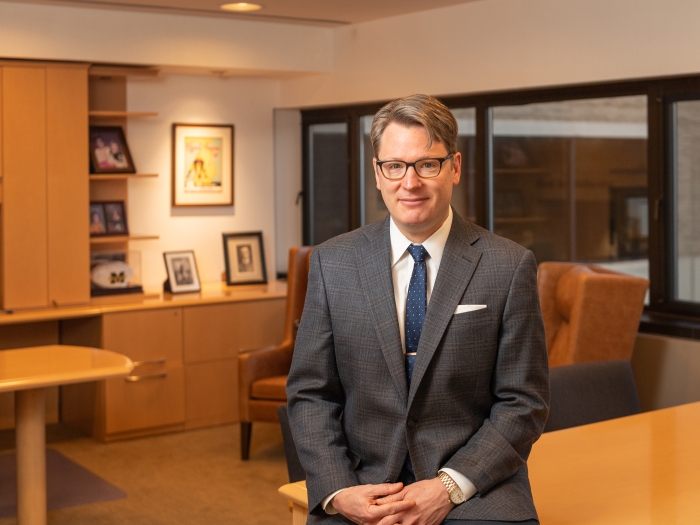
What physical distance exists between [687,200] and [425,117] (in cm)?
320

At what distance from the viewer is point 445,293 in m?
1.98

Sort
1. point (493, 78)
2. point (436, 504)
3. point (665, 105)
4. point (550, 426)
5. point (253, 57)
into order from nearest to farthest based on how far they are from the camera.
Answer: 1. point (436, 504)
2. point (550, 426)
3. point (665, 105)
4. point (493, 78)
5. point (253, 57)

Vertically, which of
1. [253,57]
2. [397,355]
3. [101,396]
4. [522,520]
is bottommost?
[101,396]

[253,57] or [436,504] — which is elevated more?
[253,57]

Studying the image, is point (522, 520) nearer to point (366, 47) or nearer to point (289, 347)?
point (289, 347)

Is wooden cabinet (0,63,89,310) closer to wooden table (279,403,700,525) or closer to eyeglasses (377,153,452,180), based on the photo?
wooden table (279,403,700,525)

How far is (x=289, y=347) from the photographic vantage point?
5.61 meters

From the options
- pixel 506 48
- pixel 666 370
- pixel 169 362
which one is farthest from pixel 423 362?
pixel 169 362

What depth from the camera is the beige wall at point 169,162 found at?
6.32 m

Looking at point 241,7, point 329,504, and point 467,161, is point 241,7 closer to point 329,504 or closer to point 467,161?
point 467,161

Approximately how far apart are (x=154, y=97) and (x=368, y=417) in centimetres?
480

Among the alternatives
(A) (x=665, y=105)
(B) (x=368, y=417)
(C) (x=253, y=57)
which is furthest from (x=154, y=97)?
(B) (x=368, y=417)

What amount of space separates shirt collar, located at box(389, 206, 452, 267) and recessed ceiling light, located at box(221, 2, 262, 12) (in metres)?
3.66

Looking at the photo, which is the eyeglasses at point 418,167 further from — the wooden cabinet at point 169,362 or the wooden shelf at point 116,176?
the wooden shelf at point 116,176
